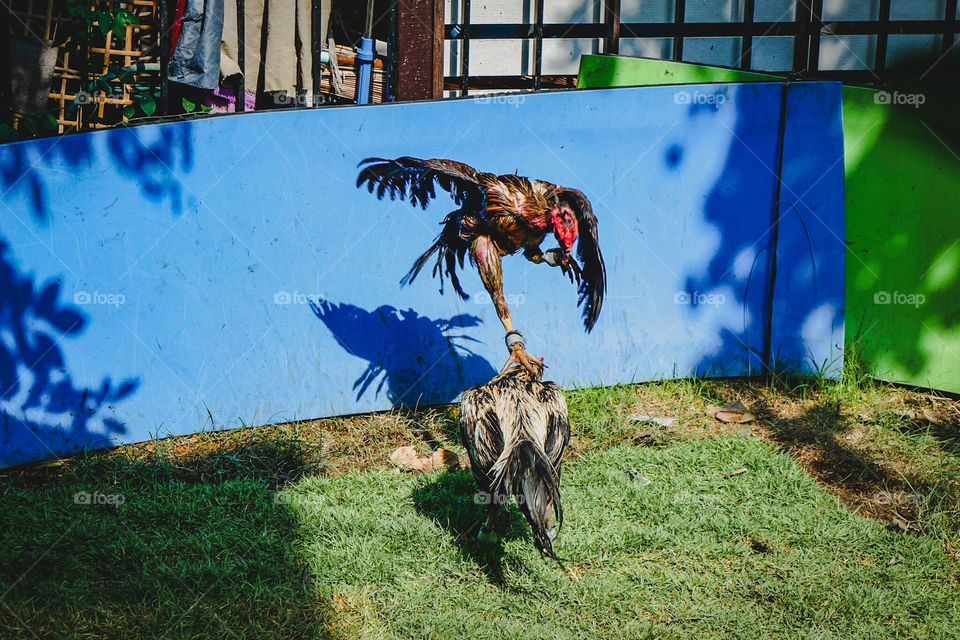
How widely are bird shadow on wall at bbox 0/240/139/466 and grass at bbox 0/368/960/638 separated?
166 millimetres

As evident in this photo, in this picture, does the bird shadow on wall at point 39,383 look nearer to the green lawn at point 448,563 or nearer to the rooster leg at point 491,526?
the green lawn at point 448,563

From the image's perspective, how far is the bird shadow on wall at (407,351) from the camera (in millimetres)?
5695

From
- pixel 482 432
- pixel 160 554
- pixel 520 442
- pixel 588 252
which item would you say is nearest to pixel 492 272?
pixel 588 252

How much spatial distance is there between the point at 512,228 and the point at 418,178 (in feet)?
2.88

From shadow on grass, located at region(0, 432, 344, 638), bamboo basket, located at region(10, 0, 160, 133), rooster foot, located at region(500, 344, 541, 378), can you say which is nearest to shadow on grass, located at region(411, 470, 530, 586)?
shadow on grass, located at region(0, 432, 344, 638)

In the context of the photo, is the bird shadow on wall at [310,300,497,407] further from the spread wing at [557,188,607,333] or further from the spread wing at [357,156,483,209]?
the spread wing at [557,188,607,333]

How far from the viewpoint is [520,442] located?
3.95 metres

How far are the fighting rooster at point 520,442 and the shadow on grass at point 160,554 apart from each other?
3.42 ft

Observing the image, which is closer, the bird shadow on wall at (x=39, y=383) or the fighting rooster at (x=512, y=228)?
the fighting rooster at (x=512, y=228)

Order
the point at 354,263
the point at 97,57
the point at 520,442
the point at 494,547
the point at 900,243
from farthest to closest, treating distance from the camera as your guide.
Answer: the point at 97,57
the point at 900,243
the point at 354,263
the point at 494,547
the point at 520,442

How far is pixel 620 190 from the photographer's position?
6.00 metres

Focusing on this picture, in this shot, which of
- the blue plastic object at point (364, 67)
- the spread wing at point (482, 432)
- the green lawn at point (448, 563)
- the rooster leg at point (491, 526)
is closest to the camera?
the green lawn at point (448, 563)

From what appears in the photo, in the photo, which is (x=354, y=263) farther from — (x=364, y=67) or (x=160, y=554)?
(x=364, y=67)

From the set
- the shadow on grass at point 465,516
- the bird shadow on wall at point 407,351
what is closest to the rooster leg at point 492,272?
the shadow on grass at point 465,516
